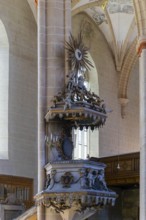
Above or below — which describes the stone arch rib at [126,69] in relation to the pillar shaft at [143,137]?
→ above

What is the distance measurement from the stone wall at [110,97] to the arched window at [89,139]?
202 mm

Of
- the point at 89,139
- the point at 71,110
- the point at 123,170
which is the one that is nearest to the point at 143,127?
the point at 123,170

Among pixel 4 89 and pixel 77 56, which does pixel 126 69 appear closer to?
pixel 4 89

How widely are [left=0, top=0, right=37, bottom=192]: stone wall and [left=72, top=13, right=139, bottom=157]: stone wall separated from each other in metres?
2.69

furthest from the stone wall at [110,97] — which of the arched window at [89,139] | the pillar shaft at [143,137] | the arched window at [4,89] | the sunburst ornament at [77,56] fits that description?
the sunburst ornament at [77,56]

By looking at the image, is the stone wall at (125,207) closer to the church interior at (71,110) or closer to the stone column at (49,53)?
the church interior at (71,110)

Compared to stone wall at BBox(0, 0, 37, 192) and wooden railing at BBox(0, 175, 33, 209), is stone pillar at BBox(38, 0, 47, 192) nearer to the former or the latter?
wooden railing at BBox(0, 175, 33, 209)

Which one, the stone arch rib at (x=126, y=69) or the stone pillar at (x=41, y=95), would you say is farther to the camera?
the stone arch rib at (x=126, y=69)

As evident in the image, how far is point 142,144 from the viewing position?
1587cm

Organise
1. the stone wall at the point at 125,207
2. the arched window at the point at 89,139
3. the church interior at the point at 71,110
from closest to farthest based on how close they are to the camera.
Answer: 1. the church interior at the point at 71,110
2. the stone wall at the point at 125,207
3. the arched window at the point at 89,139

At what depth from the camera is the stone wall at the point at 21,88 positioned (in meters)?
19.0

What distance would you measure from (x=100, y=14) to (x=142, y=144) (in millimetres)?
8298

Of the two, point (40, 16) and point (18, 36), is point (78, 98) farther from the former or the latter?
point (18, 36)

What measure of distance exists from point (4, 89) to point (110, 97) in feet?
19.6
